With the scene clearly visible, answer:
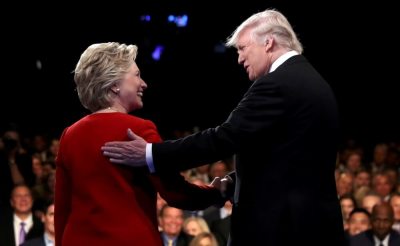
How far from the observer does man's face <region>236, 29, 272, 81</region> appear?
3584 mm

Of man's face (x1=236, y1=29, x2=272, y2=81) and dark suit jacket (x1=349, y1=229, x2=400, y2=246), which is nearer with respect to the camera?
man's face (x1=236, y1=29, x2=272, y2=81)

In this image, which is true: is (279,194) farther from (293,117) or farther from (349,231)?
(349,231)

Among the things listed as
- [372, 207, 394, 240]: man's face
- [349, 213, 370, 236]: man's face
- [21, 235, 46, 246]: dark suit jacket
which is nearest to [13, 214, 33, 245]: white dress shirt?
[21, 235, 46, 246]: dark suit jacket

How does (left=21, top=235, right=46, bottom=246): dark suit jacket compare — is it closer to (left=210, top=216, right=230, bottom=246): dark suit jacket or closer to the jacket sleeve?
(left=210, top=216, right=230, bottom=246): dark suit jacket

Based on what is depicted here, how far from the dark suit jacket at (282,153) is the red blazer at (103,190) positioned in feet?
0.36

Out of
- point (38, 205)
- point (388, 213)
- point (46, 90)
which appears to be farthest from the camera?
point (46, 90)

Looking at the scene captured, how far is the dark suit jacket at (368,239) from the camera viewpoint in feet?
26.5

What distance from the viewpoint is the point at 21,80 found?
1778 cm

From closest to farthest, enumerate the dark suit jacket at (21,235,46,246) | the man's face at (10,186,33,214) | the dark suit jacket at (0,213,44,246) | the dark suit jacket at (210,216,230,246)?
the dark suit jacket at (21,235,46,246) < the dark suit jacket at (210,216,230,246) < the dark suit jacket at (0,213,44,246) < the man's face at (10,186,33,214)

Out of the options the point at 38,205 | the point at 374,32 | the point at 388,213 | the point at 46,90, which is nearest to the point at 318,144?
the point at 388,213

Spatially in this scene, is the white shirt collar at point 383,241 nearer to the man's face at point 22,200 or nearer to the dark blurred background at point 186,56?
the man's face at point 22,200

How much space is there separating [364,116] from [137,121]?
15192mm

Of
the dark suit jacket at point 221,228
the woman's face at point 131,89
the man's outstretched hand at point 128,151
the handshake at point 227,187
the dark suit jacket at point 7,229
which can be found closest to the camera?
the man's outstretched hand at point 128,151

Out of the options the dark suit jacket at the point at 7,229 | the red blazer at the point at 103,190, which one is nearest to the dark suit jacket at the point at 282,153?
the red blazer at the point at 103,190
